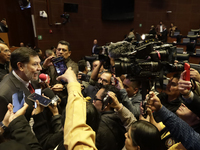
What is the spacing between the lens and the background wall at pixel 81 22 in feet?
21.0

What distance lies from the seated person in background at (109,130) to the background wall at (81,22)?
5.67 m

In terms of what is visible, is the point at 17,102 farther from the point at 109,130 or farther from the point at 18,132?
the point at 109,130

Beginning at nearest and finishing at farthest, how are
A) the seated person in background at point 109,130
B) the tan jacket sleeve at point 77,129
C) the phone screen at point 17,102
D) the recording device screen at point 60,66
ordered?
the tan jacket sleeve at point 77,129, the phone screen at point 17,102, the seated person in background at point 109,130, the recording device screen at point 60,66

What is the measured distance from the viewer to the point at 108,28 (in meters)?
8.15

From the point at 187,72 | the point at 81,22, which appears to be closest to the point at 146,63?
the point at 187,72

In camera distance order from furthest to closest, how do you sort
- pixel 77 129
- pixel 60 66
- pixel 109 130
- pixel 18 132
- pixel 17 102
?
Answer: pixel 60 66, pixel 109 130, pixel 17 102, pixel 18 132, pixel 77 129

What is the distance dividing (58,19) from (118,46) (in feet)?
17.7

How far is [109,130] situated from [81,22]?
264 inches

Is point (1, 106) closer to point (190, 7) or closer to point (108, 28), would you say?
point (108, 28)

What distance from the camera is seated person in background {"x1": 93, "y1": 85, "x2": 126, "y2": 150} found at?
1.24m

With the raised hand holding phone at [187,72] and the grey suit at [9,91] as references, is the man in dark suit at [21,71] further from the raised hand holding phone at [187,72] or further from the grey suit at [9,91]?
the raised hand holding phone at [187,72]

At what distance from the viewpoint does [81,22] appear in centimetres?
729

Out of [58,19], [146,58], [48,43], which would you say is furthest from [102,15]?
[146,58]

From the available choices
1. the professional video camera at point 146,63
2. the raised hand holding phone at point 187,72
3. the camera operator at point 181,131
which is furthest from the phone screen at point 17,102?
the raised hand holding phone at point 187,72
